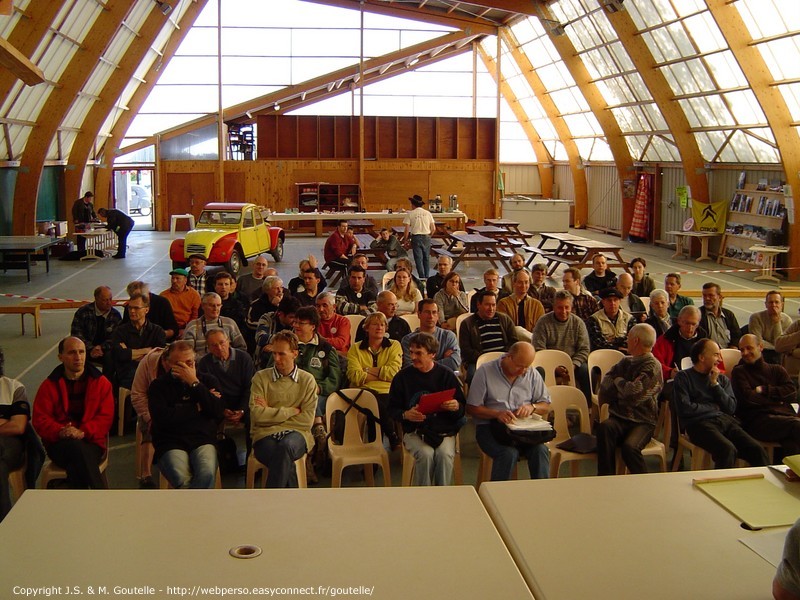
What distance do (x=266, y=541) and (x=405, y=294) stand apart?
18.1 feet

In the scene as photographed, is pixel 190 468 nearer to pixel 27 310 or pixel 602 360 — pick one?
pixel 602 360

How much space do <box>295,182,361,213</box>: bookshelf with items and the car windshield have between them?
8727mm

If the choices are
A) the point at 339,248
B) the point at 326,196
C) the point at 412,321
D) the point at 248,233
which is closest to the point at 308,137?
the point at 326,196

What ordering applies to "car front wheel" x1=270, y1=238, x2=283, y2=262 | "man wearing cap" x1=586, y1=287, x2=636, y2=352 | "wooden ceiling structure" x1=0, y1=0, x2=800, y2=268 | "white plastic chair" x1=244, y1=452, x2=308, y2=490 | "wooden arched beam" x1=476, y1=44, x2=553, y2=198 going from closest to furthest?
"white plastic chair" x1=244, y1=452, x2=308, y2=490 → "man wearing cap" x1=586, y1=287, x2=636, y2=352 → "wooden ceiling structure" x1=0, y1=0, x2=800, y2=268 → "car front wheel" x1=270, y1=238, x2=283, y2=262 → "wooden arched beam" x1=476, y1=44, x2=553, y2=198

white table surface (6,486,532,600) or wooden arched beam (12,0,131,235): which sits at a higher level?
wooden arched beam (12,0,131,235)

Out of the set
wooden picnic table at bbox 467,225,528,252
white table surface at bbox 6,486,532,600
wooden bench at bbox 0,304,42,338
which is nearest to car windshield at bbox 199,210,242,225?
wooden picnic table at bbox 467,225,528,252

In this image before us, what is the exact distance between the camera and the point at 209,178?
26.1 meters

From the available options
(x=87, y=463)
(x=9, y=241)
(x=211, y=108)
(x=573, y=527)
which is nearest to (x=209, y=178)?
(x=211, y=108)

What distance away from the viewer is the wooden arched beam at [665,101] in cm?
1870

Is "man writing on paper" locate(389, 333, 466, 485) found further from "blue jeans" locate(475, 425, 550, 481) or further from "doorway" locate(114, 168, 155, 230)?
"doorway" locate(114, 168, 155, 230)

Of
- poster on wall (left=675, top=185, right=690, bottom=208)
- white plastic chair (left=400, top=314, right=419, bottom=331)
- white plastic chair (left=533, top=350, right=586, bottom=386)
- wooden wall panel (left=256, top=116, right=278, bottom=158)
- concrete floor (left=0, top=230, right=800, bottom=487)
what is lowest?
concrete floor (left=0, top=230, right=800, bottom=487)

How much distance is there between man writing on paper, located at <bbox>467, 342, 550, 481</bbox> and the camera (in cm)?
531

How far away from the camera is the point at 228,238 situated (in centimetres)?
1636

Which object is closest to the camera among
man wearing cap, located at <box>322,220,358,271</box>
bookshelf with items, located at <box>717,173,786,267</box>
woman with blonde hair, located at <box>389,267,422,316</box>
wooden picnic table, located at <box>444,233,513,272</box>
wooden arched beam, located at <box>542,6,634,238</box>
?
woman with blonde hair, located at <box>389,267,422,316</box>
